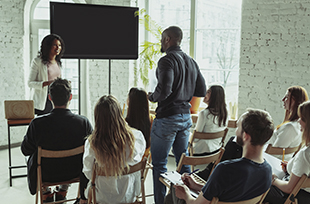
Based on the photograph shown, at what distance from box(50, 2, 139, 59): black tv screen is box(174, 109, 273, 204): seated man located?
2.76 m

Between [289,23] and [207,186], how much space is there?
9.64 ft

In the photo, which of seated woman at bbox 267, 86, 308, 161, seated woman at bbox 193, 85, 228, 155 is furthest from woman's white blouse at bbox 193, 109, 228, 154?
seated woman at bbox 267, 86, 308, 161

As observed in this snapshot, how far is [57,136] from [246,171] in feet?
5.22

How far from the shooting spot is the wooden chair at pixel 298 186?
85.1 inches

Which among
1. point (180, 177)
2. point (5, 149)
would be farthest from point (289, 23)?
point (5, 149)

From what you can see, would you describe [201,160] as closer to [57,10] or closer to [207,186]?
[207,186]

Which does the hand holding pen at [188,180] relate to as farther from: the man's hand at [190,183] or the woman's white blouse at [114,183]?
the woman's white blouse at [114,183]

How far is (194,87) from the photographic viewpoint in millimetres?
3199

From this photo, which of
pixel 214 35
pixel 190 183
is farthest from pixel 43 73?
pixel 190 183

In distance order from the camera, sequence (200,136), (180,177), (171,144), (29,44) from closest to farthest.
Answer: (180,177) → (171,144) → (200,136) → (29,44)

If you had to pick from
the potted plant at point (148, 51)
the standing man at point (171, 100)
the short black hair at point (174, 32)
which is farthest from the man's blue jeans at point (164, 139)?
the potted plant at point (148, 51)

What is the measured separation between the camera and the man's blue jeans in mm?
3035

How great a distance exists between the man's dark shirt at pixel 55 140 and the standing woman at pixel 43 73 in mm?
1433

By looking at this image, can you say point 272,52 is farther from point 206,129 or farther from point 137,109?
point 137,109
